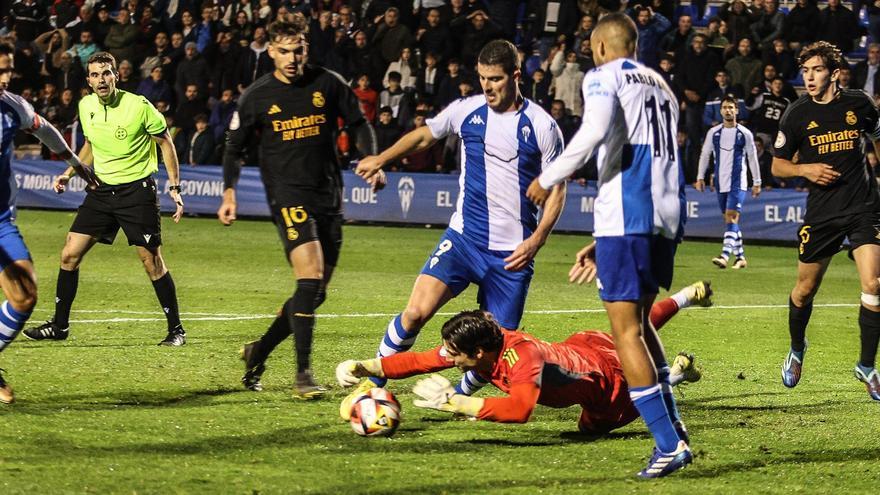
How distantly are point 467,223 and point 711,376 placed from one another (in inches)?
112

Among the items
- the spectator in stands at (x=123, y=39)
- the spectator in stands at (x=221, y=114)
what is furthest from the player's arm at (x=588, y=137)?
the spectator in stands at (x=123, y=39)

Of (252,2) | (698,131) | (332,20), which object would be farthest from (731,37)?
(252,2)

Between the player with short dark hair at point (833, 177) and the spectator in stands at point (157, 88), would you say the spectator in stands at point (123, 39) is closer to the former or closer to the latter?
the spectator in stands at point (157, 88)

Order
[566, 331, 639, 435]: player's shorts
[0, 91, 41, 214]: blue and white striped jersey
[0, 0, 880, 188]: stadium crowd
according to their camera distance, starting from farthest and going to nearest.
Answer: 1. [0, 0, 880, 188]: stadium crowd
2. [0, 91, 41, 214]: blue and white striped jersey
3. [566, 331, 639, 435]: player's shorts

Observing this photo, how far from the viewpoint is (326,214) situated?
846 centimetres

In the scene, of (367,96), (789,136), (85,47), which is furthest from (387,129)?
(789,136)

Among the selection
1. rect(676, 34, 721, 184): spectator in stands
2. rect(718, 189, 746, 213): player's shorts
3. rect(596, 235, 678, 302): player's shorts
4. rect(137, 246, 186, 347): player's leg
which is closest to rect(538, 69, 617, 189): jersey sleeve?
rect(596, 235, 678, 302): player's shorts

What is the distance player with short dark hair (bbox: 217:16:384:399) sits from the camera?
823cm

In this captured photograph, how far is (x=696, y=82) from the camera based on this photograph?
23.8 m

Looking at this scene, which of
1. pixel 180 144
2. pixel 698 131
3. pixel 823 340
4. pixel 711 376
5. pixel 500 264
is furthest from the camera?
pixel 180 144

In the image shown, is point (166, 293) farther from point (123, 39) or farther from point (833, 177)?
point (123, 39)

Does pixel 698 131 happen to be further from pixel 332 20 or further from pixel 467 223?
pixel 467 223

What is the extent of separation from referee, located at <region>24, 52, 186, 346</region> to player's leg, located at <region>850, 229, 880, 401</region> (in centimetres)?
539

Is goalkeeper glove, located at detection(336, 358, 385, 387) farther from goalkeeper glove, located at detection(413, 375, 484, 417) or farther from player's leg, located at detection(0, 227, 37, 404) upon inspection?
player's leg, located at detection(0, 227, 37, 404)
